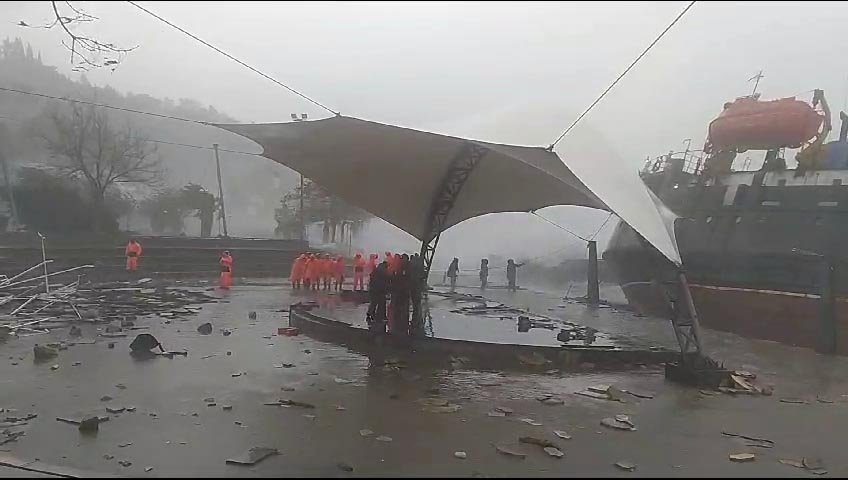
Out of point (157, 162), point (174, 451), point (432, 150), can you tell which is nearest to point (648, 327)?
point (432, 150)

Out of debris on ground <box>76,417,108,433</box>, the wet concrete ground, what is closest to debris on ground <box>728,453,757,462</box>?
the wet concrete ground

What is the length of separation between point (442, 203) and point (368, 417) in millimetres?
8148

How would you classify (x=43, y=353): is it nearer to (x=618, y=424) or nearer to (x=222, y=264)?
(x=618, y=424)

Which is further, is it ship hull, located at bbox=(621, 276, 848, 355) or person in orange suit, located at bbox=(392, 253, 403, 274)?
ship hull, located at bbox=(621, 276, 848, 355)

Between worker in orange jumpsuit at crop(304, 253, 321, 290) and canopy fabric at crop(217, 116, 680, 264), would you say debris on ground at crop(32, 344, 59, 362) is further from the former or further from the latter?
worker in orange jumpsuit at crop(304, 253, 321, 290)

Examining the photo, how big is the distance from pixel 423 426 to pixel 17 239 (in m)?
25.6

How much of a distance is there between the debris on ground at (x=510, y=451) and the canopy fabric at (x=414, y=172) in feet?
14.0

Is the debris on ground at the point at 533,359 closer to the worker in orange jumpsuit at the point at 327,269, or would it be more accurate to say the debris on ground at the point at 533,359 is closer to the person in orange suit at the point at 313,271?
the worker in orange jumpsuit at the point at 327,269

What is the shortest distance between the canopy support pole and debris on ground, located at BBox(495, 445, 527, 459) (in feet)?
18.5

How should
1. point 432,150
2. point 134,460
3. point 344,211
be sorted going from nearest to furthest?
point 134,460
point 432,150
point 344,211

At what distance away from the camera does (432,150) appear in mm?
11375

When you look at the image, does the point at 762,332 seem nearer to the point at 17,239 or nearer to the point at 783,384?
the point at 783,384

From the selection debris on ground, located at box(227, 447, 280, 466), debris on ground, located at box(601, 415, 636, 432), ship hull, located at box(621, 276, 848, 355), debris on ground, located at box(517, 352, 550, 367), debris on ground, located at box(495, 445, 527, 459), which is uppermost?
ship hull, located at box(621, 276, 848, 355)

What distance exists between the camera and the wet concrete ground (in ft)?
16.7
